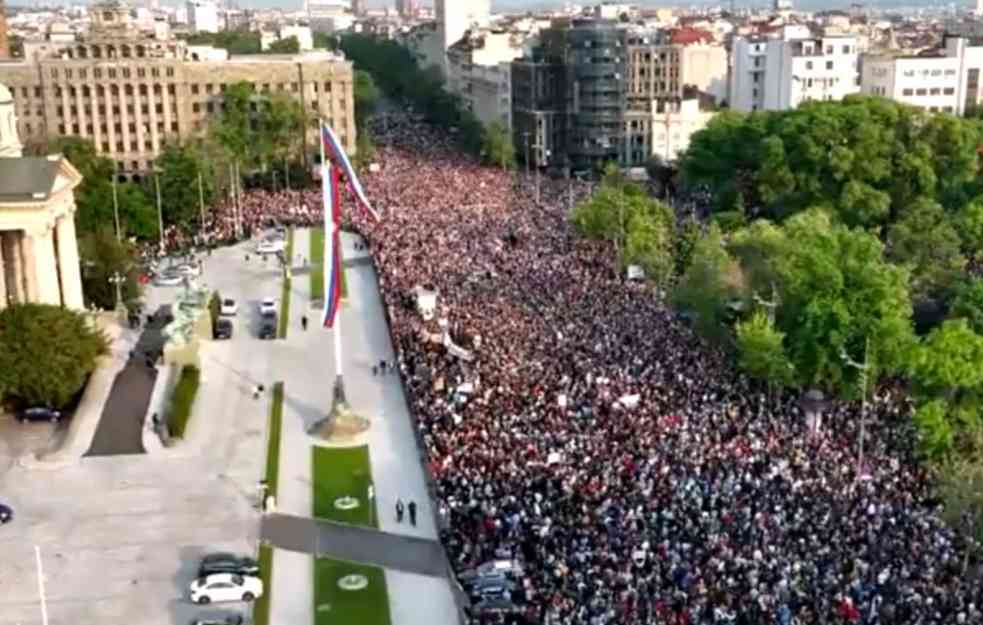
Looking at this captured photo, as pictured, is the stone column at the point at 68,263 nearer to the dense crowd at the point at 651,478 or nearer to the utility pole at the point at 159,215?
the dense crowd at the point at 651,478

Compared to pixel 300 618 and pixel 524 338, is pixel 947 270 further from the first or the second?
pixel 300 618

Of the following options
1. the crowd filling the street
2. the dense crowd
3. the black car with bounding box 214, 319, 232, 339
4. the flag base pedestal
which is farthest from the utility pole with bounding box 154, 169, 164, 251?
the flag base pedestal

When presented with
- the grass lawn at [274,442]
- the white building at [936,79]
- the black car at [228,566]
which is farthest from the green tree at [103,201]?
the white building at [936,79]

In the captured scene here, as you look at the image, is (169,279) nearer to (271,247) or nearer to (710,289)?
(271,247)

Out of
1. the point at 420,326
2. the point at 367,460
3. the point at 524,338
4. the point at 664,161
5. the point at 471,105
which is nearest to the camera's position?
the point at 367,460

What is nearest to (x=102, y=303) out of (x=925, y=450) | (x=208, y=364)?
(x=208, y=364)

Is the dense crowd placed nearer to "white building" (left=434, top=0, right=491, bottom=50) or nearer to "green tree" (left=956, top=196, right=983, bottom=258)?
"green tree" (left=956, top=196, right=983, bottom=258)
